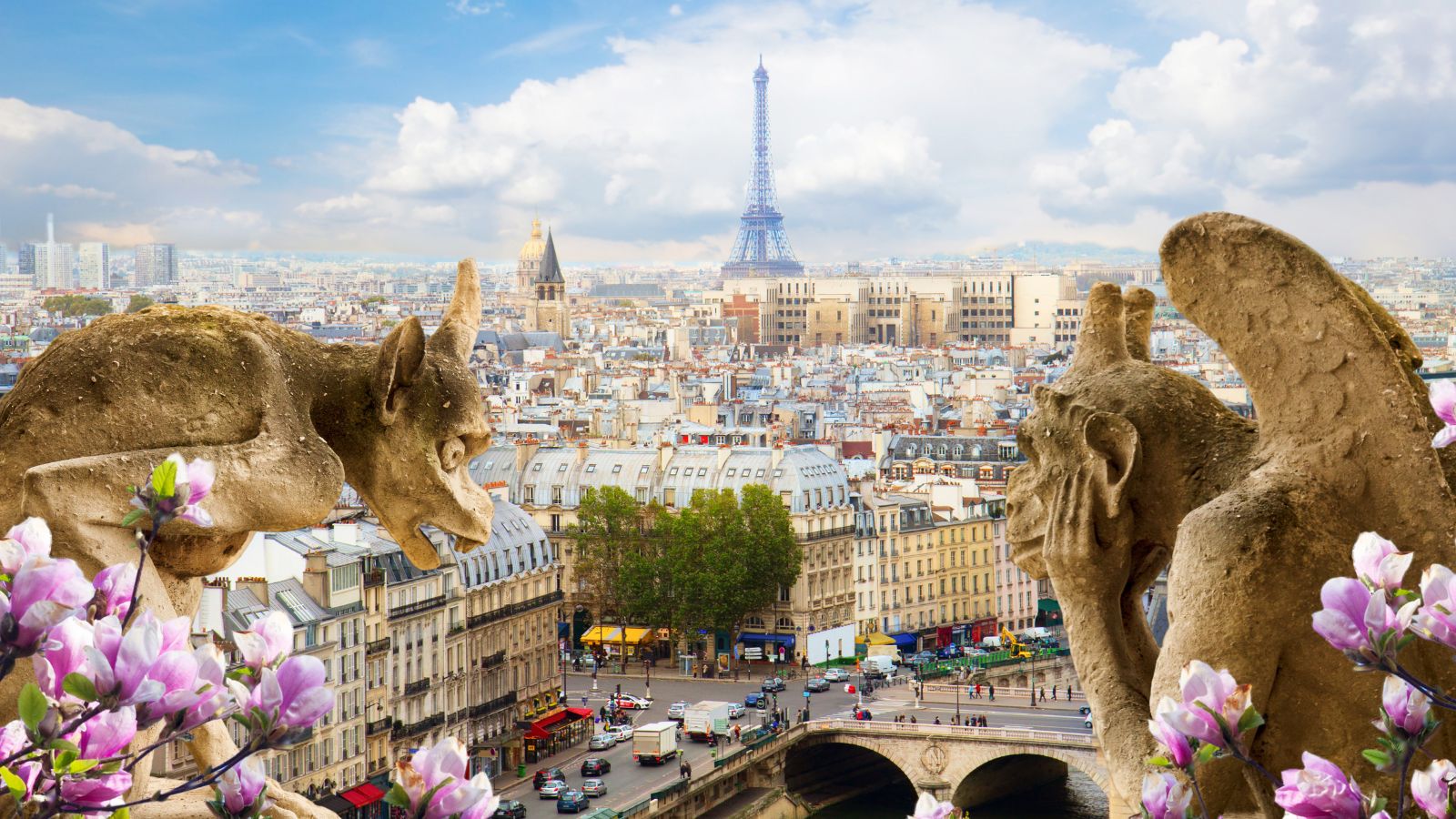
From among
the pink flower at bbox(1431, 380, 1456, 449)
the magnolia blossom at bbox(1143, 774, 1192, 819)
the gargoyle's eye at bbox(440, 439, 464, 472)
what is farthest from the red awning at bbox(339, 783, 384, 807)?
the magnolia blossom at bbox(1143, 774, 1192, 819)

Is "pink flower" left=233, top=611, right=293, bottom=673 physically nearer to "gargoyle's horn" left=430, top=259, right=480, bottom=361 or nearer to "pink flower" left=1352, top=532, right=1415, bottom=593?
"pink flower" left=1352, top=532, right=1415, bottom=593

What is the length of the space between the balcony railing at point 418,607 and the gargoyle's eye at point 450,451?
2491cm

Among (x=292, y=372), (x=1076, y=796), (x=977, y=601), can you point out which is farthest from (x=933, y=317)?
(x=292, y=372)

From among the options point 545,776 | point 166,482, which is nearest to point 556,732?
point 545,776

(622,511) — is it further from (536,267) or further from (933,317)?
(536,267)

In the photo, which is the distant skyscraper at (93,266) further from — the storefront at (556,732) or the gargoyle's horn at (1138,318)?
the gargoyle's horn at (1138,318)

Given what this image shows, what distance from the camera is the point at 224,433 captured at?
3.00 meters

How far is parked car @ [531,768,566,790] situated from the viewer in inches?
1117

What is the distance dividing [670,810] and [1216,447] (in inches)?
1025

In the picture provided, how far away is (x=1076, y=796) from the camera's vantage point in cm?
3388

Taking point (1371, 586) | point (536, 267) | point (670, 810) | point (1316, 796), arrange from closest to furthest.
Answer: point (1316, 796) < point (1371, 586) < point (670, 810) < point (536, 267)

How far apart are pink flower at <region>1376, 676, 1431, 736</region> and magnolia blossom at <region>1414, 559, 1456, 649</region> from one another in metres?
0.05

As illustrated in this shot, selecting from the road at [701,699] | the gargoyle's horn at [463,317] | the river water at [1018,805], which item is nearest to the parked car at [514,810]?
the road at [701,699]

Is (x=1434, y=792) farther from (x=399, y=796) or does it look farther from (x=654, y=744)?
(x=654, y=744)
